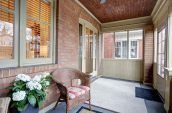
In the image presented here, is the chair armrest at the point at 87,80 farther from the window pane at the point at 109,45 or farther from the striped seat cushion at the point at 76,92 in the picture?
the window pane at the point at 109,45

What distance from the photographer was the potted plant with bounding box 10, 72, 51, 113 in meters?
1.37

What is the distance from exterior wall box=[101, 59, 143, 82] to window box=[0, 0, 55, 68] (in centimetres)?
357

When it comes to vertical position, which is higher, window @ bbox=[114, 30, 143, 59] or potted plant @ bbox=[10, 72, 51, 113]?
window @ bbox=[114, 30, 143, 59]

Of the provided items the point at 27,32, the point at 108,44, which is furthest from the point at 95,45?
the point at 27,32

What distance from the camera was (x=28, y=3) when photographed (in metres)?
1.95

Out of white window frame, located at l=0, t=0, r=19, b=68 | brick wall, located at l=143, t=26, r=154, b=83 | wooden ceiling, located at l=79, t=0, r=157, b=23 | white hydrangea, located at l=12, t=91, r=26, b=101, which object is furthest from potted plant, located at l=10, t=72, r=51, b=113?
brick wall, located at l=143, t=26, r=154, b=83

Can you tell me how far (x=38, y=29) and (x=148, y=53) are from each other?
13.5 ft

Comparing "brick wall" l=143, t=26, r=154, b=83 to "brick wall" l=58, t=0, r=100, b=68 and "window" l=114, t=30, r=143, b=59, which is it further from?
"brick wall" l=58, t=0, r=100, b=68

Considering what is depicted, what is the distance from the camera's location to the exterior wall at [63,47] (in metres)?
1.59

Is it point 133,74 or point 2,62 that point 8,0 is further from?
point 133,74

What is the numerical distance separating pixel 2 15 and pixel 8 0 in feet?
0.84

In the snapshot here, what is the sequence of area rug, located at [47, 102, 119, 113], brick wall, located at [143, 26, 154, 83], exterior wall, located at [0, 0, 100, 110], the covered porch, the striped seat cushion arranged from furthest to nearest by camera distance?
brick wall, located at [143, 26, 154, 83] → area rug, located at [47, 102, 119, 113] → the striped seat cushion → the covered porch → exterior wall, located at [0, 0, 100, 110]

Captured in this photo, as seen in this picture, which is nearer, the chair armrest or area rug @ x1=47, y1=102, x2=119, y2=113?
area rug @ x1=47, y1=102, x2=119, y2=113

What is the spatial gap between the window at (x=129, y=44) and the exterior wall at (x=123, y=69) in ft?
0.95
